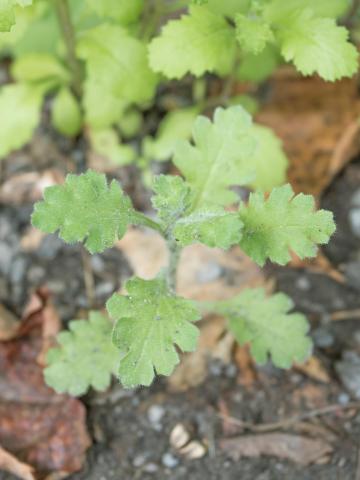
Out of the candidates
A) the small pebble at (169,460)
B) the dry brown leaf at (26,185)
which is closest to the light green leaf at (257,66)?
the dry brown leaf at (26,185)

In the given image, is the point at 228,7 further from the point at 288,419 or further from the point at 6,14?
the point at 288,419

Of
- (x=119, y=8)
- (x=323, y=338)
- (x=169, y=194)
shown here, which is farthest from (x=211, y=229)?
(x=119, y=8)

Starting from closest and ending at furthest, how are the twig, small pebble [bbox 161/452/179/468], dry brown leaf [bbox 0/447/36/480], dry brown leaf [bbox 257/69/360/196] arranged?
dry brown leaf [bbox 0/447/36/480] < small pebble [bbox 161/452/179/468] < the twig < dry brown leaf [bbox 257/69/360/196]

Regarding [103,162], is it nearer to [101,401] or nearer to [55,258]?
[55,258]

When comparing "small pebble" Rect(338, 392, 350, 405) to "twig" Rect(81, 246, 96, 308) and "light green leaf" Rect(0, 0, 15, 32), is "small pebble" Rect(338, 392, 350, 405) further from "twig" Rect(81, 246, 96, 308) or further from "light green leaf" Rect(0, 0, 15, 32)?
"light green leaf" Rect(0, 0, 15, 32)

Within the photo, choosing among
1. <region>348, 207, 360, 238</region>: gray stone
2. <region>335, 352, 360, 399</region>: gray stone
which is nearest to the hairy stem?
<region>335, 352, 360, 399</region>: gray stone

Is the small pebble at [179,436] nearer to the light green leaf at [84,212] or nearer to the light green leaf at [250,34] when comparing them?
the light green leaf at [84,212]

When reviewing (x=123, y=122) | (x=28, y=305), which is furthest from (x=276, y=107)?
(x=28, y=305)
